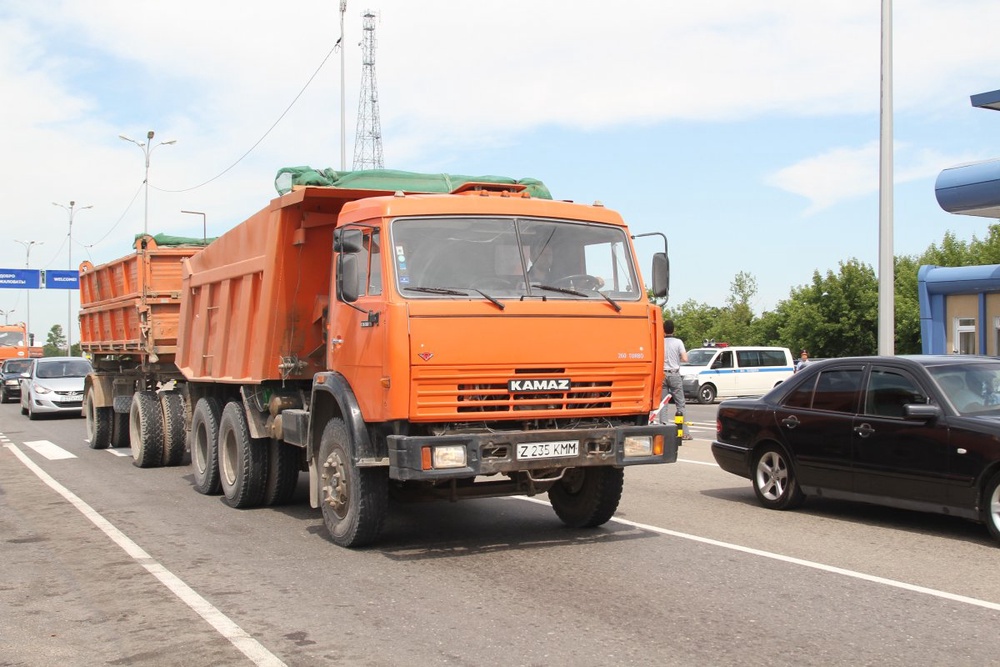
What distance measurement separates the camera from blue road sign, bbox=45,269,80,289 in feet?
213

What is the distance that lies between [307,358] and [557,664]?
17.0 feet

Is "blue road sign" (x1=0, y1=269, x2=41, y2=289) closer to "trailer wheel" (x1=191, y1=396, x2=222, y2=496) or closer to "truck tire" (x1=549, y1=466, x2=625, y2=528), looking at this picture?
"trailer wheel" (x1=191, y1=396, x2=222, y2=496)

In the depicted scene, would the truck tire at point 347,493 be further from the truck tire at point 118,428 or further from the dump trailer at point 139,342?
the truck tire at point 118,428

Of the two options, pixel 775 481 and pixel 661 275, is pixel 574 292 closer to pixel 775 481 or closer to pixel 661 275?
pixel 661 275

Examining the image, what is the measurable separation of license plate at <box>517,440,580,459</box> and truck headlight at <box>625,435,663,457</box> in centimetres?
44

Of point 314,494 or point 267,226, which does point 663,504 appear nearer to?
point 314,494

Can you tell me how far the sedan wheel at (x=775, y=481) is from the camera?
33.3ft

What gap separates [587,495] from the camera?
905 centimetres

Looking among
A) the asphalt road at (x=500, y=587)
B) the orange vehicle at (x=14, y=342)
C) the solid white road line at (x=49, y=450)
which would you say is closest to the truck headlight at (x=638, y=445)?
the asphalt road at (x=500, y=587)

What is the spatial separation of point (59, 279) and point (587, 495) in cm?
6331

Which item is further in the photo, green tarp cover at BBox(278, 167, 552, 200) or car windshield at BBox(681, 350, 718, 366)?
car windshield at BBox(681, 350, 718, 366)

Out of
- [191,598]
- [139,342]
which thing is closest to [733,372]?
[139,342]

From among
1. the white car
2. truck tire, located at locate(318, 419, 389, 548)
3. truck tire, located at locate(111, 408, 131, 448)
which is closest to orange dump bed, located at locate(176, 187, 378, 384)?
truck tire, located at locate(318, 419, 389, 548)

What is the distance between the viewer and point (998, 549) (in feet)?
26.6
